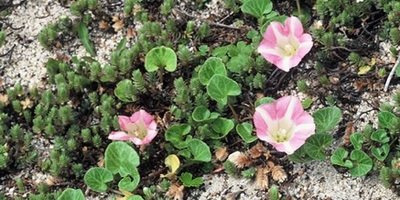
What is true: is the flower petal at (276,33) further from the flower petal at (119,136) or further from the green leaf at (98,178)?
the green leaf at (98,178)

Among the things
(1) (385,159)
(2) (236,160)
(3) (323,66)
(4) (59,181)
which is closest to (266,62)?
(3) (323,66)

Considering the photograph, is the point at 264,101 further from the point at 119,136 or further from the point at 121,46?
the point at 121,46

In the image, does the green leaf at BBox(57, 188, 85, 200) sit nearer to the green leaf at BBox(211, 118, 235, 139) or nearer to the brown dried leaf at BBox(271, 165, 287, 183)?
the green leaf at BBox(211, 118, 235, 139)

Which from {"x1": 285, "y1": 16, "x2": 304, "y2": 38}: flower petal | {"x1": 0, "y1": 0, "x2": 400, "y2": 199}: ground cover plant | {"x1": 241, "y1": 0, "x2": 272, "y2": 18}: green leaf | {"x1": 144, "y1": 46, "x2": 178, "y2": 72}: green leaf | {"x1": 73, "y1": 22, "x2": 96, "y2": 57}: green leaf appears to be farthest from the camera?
{"x1": 73, "y1": 22, "x2": 96, "y2": 57}: green leaf

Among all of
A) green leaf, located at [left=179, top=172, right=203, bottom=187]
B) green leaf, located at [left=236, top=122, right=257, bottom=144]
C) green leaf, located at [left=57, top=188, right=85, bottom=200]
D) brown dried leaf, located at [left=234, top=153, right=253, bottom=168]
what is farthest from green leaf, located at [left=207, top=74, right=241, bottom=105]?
green leaf, located at [left=57, top=188, right=85, bottom=200]

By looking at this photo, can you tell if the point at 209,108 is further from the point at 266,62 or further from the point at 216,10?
the point at 216,10

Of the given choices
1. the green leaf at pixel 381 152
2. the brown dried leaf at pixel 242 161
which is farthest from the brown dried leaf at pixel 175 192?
the green leaf at pixel 381 152
